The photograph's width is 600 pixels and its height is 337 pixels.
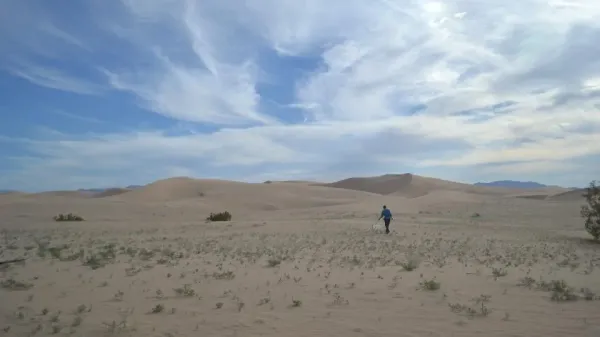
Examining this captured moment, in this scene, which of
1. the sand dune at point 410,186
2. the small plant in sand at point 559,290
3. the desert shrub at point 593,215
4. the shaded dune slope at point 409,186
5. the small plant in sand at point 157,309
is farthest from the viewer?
the sand dune at point 410,186

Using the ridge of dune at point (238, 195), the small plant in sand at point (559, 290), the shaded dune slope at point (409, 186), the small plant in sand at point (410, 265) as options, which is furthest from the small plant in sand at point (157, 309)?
the shaded dune slope at point (409, 186)

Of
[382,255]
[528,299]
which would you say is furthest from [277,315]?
[382,255]

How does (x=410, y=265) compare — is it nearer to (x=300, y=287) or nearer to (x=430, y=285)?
(x=430, y=285)

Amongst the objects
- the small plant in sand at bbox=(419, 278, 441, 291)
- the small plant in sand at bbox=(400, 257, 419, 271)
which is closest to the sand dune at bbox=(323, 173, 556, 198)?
the small plant in sand at bbox=(400, 257, 419, 271)

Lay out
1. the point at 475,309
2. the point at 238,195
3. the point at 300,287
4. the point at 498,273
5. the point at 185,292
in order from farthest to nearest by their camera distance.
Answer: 1. the point at 238,195
2. the point at 498,273
3. the point at 300,287
4. the point at 185,292
5. the point at 475,309

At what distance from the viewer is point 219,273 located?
34.1 ft

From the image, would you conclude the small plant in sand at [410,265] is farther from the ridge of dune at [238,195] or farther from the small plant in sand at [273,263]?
the ridge of dune at [238,195]

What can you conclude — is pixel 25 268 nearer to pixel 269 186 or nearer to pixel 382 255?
pixel 382 255

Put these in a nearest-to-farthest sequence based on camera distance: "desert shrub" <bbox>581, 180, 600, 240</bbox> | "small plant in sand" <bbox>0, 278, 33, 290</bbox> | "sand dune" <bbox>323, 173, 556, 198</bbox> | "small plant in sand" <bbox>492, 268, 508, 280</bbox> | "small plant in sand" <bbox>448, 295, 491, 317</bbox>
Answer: "small plant in sand" <bbox>448, 295, 491, 317</bbox>, "small plant in sand" <bbox>0, 278, 33, 290</bbox>, "small plant in sand" <bbox>492, 268, 508, 280</bbox>, "desert shrub" <bbox>581, 180, 600, 240</bbox>, "sand dune" <bbox>323, 173, 556, 198</bbox>

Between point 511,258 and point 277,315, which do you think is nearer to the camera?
point 277,315

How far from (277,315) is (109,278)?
16.3 ft

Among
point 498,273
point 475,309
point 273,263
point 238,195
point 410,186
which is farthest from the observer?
point 410,186

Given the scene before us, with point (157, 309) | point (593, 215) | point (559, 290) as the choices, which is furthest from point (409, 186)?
point (157, 309)

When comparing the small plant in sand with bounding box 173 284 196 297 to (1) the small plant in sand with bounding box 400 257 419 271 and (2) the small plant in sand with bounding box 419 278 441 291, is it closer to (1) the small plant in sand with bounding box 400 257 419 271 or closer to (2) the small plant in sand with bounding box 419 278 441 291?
(2) the small plant in sand with bounding box 419 278 441 291
